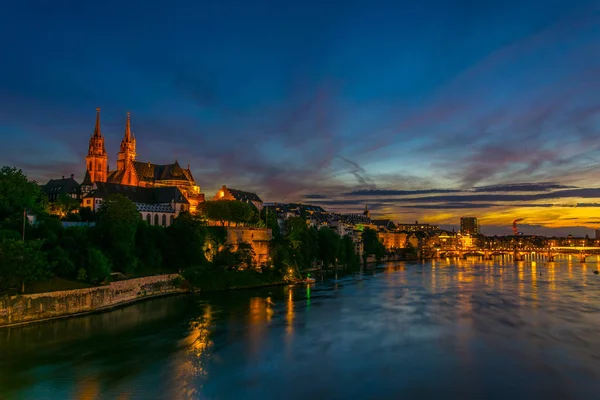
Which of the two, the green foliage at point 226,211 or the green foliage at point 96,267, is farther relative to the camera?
the green foliage at point 226,211

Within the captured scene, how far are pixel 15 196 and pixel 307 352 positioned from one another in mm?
29354

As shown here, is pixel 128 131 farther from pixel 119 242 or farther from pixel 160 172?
pixel 119 242

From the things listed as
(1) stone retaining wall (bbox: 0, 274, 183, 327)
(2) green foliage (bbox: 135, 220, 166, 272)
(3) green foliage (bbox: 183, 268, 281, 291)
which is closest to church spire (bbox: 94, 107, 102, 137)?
(2) green foliage (bbox: 135, 220, 166, 272)

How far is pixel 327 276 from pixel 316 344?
3941cm

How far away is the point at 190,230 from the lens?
47250mm

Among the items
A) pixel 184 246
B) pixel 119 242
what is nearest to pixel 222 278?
pixel 184 246

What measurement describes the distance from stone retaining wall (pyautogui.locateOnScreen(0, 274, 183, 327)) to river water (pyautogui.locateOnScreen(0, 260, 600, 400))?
111cm

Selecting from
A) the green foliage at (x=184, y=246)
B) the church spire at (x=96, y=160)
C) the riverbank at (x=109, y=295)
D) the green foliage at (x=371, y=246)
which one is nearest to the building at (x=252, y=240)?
the riverbank at (x=109, y=295)

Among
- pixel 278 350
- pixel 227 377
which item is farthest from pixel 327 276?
pixel 227 377

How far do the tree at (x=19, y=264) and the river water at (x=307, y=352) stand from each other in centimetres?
284

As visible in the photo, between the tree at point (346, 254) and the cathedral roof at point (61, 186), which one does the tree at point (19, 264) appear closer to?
the cathedral roof at point (61, 186)

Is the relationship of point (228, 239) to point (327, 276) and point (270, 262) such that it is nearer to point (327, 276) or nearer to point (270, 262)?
point (270, 262)

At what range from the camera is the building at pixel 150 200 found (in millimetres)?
60188

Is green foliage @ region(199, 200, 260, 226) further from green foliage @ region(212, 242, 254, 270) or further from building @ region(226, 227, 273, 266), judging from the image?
green foliage @ region(212, 242, 254, 270)
